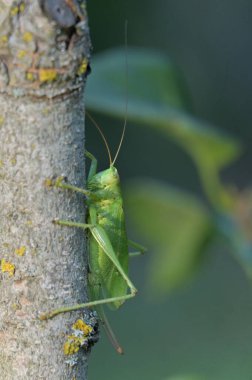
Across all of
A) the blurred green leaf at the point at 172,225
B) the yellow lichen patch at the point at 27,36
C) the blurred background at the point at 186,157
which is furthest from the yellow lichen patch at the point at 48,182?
the blurred background at the point at 186,157

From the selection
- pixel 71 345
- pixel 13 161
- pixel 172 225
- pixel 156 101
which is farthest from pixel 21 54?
pixel 172 225

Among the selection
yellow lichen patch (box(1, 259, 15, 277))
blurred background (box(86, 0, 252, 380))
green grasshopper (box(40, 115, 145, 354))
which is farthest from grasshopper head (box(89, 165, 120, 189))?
→ blurred background (box(86, 0, 252, 380))

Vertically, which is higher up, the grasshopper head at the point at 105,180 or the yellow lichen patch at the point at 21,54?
the yellow lichen patch at the point at 21,54

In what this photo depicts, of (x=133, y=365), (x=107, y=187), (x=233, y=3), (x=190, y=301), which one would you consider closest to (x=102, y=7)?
(x=233, y=3)

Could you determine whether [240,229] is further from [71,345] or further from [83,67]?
[83,67]

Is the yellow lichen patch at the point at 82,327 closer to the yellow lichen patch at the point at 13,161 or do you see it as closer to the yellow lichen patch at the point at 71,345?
the yellow lichen patch at the point at 71,345

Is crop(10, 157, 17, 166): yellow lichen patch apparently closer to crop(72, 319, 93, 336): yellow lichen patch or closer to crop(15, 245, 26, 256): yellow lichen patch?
crop(15, 245, 26, 256): yellow lichen patch

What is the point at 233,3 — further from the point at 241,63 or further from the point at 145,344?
the point at 145,344
